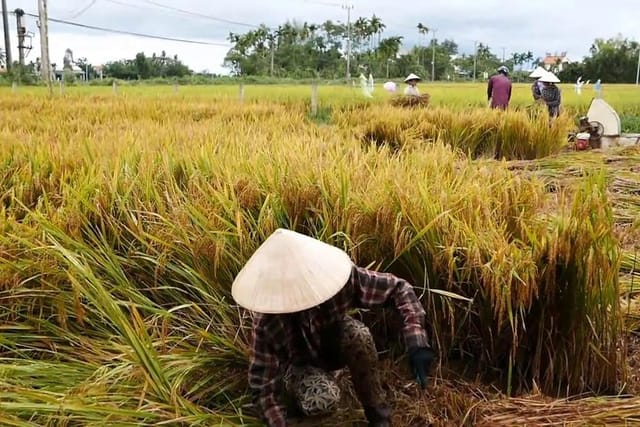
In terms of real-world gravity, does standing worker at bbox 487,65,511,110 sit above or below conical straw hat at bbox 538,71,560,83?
below

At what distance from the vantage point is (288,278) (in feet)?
4.71

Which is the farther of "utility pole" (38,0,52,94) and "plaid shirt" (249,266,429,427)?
"utility pole" (38,0,52,94)

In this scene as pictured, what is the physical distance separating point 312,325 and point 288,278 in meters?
0.19

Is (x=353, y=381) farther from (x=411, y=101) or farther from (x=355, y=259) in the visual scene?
(x=411, y=101)

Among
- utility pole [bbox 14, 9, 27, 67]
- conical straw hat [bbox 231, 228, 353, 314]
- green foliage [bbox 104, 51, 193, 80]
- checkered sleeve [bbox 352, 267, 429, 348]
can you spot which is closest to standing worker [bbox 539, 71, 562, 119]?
checkered sleeve [bbox 352, 267, 429, 348]

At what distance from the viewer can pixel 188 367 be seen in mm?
1600

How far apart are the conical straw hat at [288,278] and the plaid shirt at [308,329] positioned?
0.09m

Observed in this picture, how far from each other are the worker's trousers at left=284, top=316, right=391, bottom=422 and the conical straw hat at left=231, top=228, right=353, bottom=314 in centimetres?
16

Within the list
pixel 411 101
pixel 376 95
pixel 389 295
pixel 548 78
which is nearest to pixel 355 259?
pixel 389 295

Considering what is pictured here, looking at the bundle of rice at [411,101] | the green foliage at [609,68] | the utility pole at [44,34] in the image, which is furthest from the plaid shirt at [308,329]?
the green foliage at [609,68]

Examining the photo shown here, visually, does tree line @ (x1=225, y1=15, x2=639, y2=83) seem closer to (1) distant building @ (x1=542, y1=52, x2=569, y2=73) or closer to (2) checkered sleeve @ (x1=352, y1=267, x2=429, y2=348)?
(1) distant building @ (x1=542, y1=52, x2=569, y2=73)

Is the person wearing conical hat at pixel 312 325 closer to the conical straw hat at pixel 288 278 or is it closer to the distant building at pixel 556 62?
the conical straw hat at pixel 288 278

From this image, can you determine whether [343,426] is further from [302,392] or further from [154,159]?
[154,159]

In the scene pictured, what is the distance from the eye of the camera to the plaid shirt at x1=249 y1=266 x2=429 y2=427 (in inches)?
57.6
